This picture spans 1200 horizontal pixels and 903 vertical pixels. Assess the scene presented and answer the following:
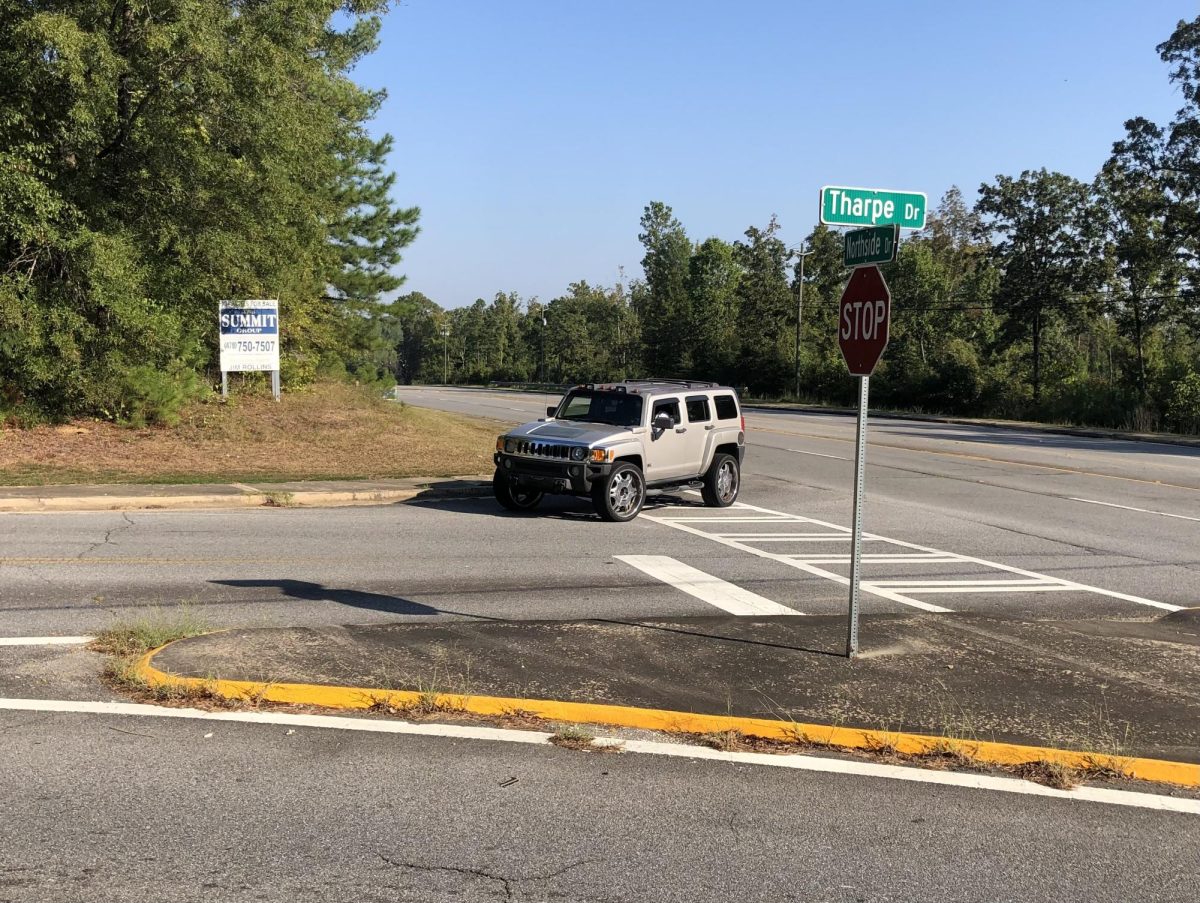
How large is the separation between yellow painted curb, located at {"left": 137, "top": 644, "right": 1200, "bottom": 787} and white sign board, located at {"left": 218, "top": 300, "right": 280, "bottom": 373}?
668 inches

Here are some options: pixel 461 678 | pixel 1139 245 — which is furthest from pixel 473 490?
pixel 1139 245

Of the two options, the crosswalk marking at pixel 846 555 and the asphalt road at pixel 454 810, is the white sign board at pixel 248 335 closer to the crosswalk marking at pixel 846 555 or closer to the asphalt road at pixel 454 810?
the crosswalk marking at pixel 846 555

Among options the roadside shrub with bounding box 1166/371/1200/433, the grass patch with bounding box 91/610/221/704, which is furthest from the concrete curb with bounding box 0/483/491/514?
the roadside shrub with bounding box 1166/371/1200/433

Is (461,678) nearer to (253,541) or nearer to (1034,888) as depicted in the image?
(1034,888)

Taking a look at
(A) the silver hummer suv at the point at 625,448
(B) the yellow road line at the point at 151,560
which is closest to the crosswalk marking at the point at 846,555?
(A) the silver hummer suv at the point at 625,448

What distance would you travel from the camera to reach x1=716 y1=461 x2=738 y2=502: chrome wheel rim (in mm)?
15000

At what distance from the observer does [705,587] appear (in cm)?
910

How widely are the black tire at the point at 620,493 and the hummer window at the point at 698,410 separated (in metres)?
1.47

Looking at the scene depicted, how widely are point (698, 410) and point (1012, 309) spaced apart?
40.2 m

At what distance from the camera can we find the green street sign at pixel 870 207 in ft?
20.2

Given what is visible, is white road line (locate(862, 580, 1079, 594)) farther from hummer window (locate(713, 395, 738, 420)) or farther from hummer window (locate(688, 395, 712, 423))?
hummer window (locate(713, 395, 738, 420))

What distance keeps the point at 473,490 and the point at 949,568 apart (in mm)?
7768

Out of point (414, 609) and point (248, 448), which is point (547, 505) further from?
point (248, 448)

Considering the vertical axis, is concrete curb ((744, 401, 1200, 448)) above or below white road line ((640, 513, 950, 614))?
above
